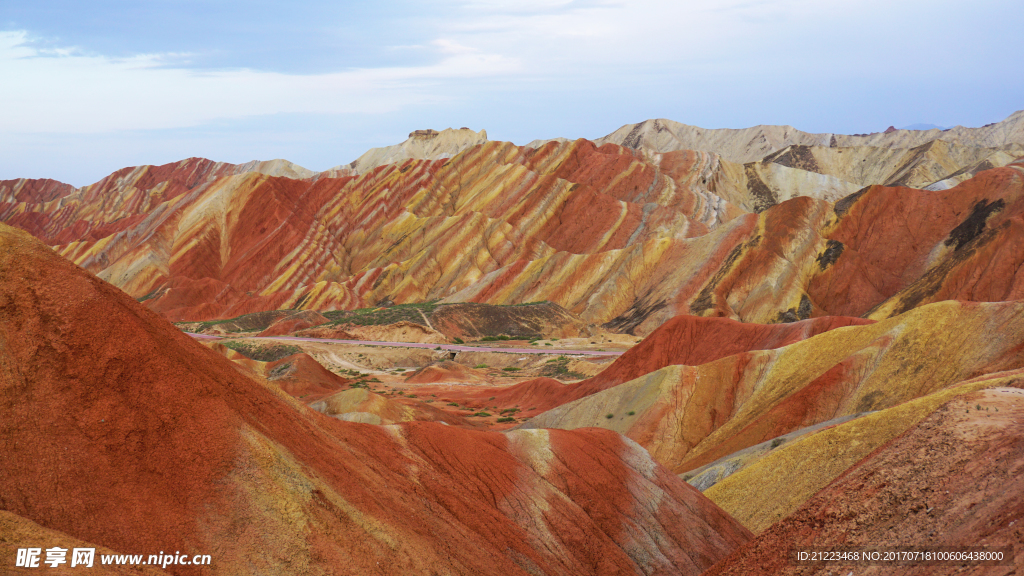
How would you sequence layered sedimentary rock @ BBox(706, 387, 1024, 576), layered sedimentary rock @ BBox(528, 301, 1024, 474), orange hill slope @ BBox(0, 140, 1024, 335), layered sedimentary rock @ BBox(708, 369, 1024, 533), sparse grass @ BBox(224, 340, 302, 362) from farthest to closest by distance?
orange hill slope @ BBox(0, 140, 1024, 335)
sparse grass @ BBox(224, 340, 302, 362)
layered sedimentary rock @ BBox(528, 301, 1024, 474)
layered sedimentary rock @ BBox(708, 369, 1024, 533)
layered sedimentary rock @ BBox(706, 387, 1024, 576)

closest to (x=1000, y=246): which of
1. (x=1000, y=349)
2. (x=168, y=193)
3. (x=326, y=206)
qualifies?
(x=1000, y=349)

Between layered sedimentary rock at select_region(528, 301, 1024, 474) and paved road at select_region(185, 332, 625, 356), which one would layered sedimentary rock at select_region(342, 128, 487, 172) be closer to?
paved road at select_region(185, 332, 625, 356)

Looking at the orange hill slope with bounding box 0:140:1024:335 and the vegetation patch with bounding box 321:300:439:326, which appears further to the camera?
the vegetation patch with bounding box 321:300:439:326

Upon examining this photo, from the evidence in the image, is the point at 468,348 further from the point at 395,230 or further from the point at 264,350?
the point at 395,230

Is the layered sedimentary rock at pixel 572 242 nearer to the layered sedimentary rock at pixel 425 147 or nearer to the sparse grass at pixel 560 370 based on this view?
the sparse grass at pixel 560 370

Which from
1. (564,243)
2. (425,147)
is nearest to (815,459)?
(564,243)

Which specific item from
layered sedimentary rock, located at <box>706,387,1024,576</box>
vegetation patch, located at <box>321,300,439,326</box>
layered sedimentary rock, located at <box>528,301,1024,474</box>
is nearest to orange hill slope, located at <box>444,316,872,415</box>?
layered sedimentary rock, located at <box>528,301,1024,474</box>
